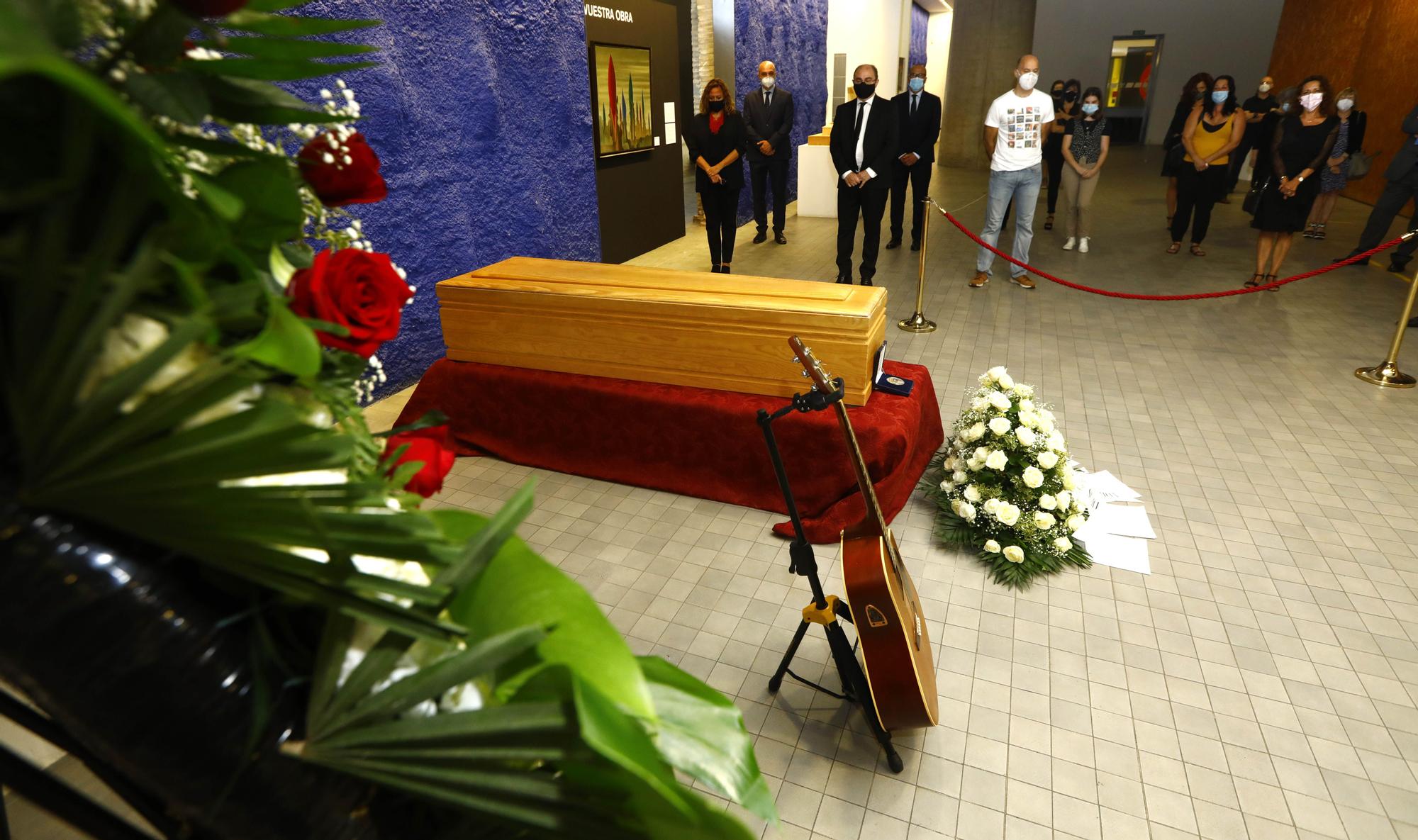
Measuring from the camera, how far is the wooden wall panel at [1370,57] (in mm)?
9789

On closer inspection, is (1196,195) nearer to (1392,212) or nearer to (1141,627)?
(1392,212)

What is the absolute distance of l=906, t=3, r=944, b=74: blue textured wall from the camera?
56.4 ft

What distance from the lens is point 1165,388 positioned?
457 cm

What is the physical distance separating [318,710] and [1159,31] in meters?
20.0

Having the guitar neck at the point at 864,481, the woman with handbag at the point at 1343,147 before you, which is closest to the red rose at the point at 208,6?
the guitar neck at the point at 864,481

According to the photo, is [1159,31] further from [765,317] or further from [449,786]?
[449,786]

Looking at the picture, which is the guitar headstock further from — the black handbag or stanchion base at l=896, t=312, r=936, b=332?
the black handbag

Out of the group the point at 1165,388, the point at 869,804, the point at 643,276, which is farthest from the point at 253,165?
the point at 1165,388

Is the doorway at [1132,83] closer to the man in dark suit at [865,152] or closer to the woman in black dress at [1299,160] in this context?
the woman in black dress at [1299,160]

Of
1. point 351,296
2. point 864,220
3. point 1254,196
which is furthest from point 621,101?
point 1254,196

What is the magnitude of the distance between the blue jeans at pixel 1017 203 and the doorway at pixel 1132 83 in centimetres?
1244

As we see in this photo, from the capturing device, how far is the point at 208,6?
0.47 meters

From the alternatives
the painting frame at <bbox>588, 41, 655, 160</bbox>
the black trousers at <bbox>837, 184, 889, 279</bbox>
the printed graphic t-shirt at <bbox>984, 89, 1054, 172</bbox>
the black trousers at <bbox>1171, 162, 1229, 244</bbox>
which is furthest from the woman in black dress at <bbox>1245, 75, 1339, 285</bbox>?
the painting frame at <bbox>588, 41, 655, 160</bbox>

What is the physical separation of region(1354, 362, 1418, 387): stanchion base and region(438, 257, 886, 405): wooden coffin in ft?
11.3
